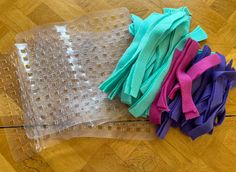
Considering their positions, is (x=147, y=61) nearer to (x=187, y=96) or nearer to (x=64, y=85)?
(x=187, y=96)

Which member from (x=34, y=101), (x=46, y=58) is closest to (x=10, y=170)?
(x=34, y=101)

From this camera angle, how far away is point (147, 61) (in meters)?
0.84

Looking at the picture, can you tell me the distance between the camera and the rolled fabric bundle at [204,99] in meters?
0.81

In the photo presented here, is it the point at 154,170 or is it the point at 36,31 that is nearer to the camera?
the point at 154,170

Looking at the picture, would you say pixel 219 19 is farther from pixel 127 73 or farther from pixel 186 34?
pixel 127 73

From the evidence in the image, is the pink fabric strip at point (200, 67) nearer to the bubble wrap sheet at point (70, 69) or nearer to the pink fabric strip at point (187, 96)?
the pink fabric strip at point (187, 96)

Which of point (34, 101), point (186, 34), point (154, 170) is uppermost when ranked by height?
point (186, 34)

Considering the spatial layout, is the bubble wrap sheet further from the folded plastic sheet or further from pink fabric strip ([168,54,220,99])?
pink fabric strip ([168,54,220,99])

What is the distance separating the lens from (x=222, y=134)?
845mm

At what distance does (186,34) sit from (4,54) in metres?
0.54

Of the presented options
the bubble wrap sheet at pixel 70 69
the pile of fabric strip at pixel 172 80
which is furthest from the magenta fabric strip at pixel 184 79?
the bubble wrap sheet at pixel 70 69

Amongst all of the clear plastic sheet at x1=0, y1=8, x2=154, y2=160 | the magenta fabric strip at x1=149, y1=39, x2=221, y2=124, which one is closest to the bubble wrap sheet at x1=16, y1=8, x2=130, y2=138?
the clear plastic sheet at x1=0, y1=8, x2=154, y2=160

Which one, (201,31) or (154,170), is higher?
(201,31)

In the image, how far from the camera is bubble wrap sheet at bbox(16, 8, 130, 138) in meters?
0.86
